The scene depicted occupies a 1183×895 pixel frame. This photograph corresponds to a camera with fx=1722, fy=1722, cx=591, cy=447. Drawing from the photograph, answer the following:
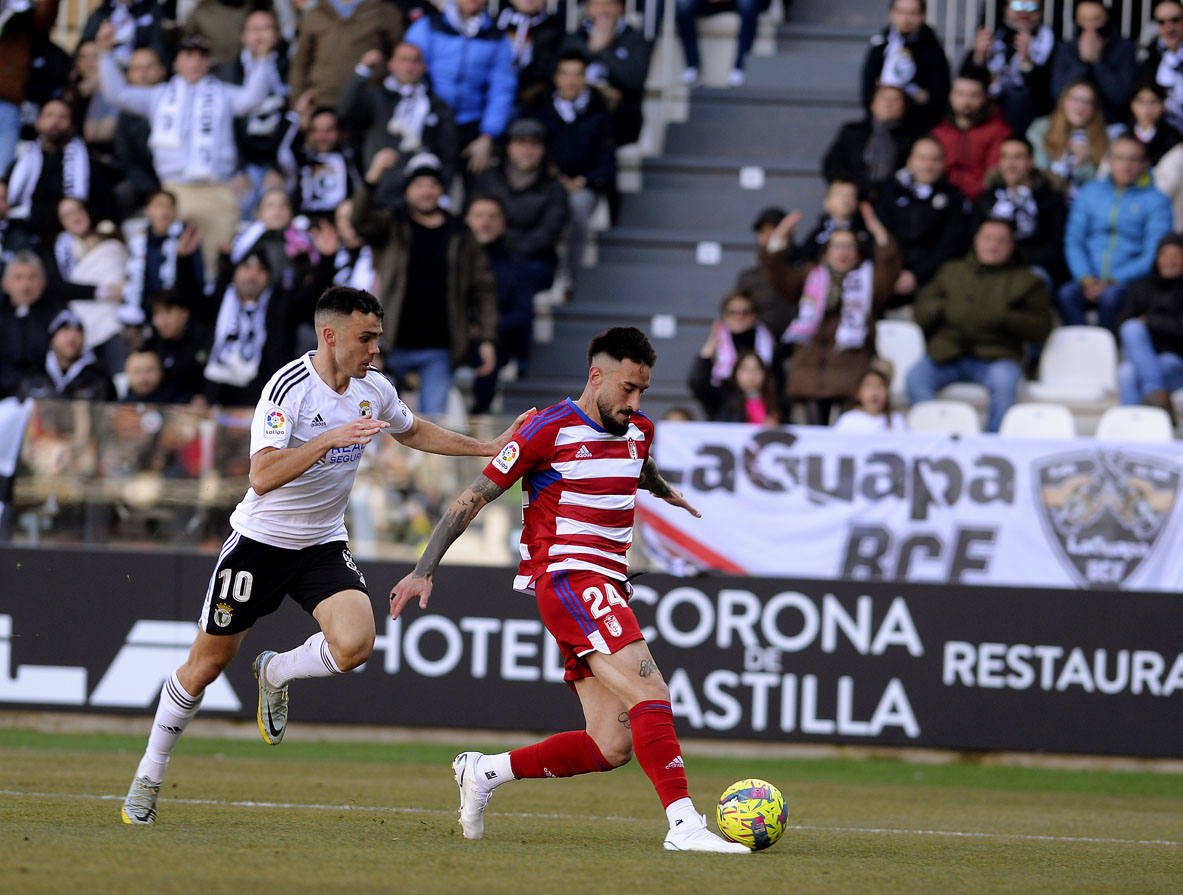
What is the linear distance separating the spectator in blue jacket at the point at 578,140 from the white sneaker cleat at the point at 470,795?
9470mm

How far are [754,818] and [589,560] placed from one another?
1.24m

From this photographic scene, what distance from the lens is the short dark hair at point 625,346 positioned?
7031 mm

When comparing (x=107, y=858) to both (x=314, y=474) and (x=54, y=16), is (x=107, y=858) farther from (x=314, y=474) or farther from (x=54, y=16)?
(x=54, y=16)

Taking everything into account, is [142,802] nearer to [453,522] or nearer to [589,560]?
[453,522]

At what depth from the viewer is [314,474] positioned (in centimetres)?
759

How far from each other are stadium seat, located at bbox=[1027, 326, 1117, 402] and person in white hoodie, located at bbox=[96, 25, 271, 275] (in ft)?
25.1

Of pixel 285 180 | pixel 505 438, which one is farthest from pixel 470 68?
pixel 505 438

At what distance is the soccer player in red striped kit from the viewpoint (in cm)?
696

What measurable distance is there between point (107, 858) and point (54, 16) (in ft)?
43.6

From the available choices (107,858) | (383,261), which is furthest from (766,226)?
(107,858)

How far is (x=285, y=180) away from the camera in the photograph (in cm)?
1653

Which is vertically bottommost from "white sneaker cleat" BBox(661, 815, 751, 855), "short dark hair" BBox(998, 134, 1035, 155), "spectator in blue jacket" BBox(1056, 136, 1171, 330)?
"white sneaker cleat" BBox(661, 815, 751, 855)

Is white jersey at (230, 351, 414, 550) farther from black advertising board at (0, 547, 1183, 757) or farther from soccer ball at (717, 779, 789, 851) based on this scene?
black advertising board at (0, 547, 1183, 757)

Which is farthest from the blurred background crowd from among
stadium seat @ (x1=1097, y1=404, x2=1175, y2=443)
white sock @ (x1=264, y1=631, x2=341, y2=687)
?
white sock @ (x1=264, y1=631, x2=341, y2=687)
